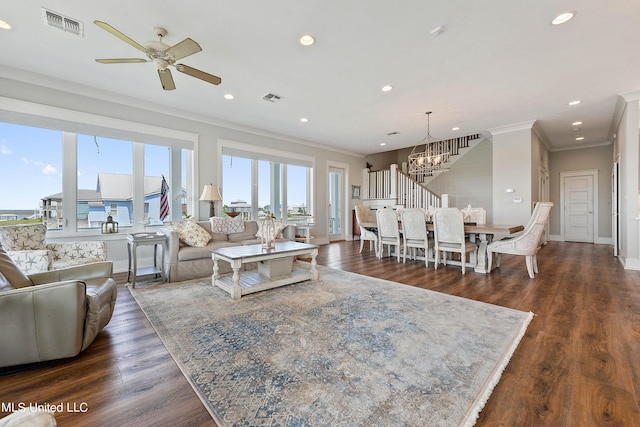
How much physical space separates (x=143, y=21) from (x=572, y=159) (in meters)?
10.9

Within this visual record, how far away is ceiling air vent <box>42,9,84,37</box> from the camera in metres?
2.48

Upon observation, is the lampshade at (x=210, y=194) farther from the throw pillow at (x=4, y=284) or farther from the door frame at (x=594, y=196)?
the door frame at (x=594, y=196)

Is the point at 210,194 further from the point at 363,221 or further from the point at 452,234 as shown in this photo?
the point at 452,234

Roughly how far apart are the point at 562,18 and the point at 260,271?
172 inches

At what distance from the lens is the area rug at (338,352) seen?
138 centimetres

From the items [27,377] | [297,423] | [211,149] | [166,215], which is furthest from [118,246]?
[297,423]

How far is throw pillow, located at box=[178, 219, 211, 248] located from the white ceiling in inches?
84.5

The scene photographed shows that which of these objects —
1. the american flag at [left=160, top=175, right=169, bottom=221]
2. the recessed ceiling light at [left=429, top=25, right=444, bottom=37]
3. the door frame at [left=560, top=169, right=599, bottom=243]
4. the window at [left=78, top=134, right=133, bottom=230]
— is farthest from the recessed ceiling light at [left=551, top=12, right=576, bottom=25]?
the door frame at [left=560, top=169, right=599, bottom=243]

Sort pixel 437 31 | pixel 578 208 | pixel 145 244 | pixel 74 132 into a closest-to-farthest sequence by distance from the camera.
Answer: pixel 437 31 → pixel 145 244 → pixel 74 132 → pixel 578 208

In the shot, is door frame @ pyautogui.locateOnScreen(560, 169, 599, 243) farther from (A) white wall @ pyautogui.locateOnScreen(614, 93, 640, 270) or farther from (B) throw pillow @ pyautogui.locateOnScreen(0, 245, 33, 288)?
(B) throw pillow @ pyautogui.locateOnScreen(0, 245, 33, 288)

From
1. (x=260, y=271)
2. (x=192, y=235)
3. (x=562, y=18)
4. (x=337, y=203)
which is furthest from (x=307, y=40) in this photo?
(x=337, y=203)

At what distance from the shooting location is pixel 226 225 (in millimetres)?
4820

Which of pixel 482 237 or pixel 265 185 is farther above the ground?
pixel 265 185

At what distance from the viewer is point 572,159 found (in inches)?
316
